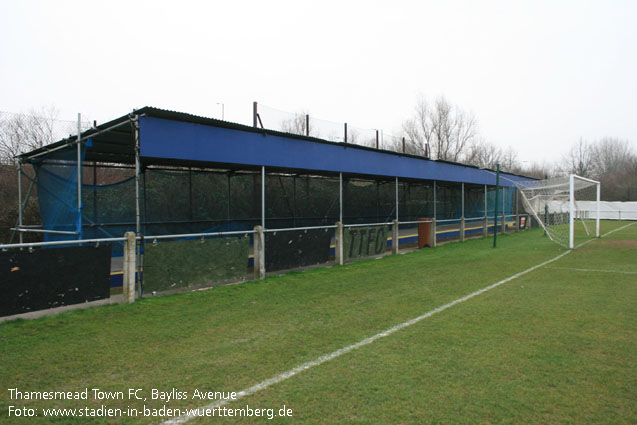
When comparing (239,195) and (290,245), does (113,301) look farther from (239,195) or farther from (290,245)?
(239,195)

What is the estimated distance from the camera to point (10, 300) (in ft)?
17.8

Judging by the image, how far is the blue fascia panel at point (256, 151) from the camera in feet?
26.1

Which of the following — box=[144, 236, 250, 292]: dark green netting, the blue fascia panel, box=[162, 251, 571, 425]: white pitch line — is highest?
the blue fascia panel

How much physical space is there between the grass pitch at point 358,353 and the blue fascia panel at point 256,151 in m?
3.02

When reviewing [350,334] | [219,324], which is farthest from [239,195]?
[350,334]

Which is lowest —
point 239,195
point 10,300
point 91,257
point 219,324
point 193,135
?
point 219,324

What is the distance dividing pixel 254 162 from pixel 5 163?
1150 cm

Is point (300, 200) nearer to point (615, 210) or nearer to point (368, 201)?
point (368, 201)

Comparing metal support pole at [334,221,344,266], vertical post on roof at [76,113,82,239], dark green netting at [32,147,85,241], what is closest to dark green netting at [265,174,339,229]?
metal support pole at [334,221,344,266]

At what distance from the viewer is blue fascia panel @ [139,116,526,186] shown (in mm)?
7945

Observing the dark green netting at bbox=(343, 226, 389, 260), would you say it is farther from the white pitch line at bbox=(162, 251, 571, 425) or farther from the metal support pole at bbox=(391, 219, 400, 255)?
the white pitch line at bbox=(162, 251, 571, 425)

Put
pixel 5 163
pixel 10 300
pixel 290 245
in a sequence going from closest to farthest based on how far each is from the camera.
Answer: pixel 10 300
pixel 290 245
pixel 5 163

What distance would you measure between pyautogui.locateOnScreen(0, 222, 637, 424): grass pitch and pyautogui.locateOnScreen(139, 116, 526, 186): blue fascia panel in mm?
3016

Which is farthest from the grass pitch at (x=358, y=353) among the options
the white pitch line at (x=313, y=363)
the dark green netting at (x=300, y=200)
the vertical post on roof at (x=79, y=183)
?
the dark green netting at (x=300, y=200)
